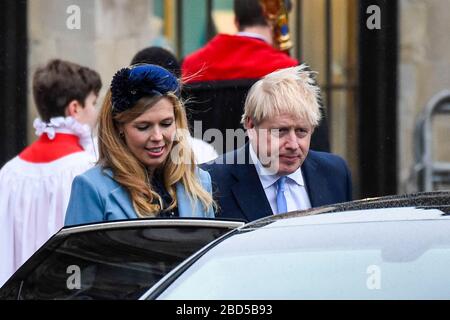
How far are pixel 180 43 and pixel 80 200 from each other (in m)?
4.74

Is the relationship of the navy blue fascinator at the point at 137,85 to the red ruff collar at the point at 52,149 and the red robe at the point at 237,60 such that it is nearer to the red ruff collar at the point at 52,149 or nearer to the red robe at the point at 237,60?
the red ruff collar at the point at 52,149

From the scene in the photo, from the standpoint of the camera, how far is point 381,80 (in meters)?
9.28

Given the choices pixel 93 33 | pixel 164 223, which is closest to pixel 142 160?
pixel 164 223

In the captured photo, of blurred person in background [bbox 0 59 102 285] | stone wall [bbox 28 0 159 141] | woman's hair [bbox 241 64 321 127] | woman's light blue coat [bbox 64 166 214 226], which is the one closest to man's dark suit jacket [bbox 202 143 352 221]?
woman's hair [bbox 241 64 321 127]

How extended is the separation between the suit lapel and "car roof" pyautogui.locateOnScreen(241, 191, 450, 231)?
1172 mm

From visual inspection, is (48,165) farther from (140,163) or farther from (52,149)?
(140,163)

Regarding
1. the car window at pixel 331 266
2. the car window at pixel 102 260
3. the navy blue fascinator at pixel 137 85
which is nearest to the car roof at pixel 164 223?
the car window at pixel 102 260

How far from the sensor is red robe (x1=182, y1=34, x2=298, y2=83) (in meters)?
6.64

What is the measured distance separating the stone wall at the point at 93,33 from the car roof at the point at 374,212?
5378 mm

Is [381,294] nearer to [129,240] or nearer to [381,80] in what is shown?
[129,240]

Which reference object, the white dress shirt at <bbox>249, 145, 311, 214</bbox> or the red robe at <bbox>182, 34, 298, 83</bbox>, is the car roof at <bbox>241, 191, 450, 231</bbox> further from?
the red robe at <bbox>182, 34, 298, 83</bbox>

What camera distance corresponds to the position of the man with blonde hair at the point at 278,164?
5211mm

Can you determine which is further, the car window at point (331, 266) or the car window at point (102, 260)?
the car window at point (102, 260)
